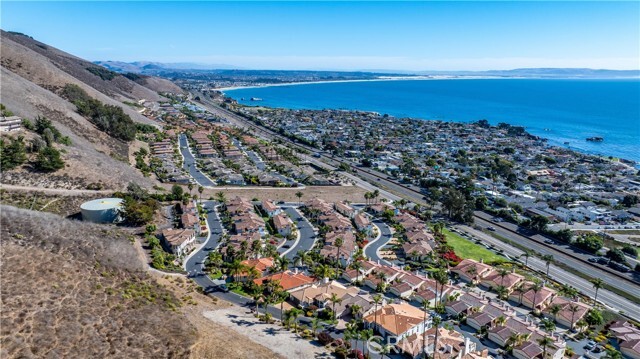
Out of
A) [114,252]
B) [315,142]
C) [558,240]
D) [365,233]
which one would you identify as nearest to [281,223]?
[365,233]

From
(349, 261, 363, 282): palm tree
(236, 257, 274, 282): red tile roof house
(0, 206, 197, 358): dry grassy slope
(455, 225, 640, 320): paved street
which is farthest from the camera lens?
(349, 261, 363, 282): palm tree

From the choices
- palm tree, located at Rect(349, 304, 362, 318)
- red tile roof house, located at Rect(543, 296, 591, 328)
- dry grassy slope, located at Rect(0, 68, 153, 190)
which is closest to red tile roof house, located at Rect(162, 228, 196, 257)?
dry grassy slope, located at Rect(0, 68, 153, 190)

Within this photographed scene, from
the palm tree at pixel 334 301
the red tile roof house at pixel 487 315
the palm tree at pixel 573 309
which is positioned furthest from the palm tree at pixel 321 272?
the palm tree at pixel 573 309

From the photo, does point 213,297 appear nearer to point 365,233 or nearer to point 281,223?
point 281,223

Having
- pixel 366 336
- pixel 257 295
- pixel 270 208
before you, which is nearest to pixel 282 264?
pixel 257 295

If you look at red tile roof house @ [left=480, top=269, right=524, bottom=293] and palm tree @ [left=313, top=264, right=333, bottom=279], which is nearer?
palm tree @ [left=313, top=264, right=333, bottom=279]

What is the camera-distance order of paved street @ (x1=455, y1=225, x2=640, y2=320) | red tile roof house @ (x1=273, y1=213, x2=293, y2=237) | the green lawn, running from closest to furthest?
1. paved street @ (x1=455, y1=225, x2=640, y2=320)
2. the green lawn
3. red tile roof house @ (x1=273, y1=213, x2=293, y2=237)

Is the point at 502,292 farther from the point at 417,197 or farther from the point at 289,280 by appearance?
the point at 417,197

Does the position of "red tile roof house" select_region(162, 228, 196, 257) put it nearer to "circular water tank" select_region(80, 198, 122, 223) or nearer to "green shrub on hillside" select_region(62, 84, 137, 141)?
"circular water tank" select_region(80, 198, 122, 223)
